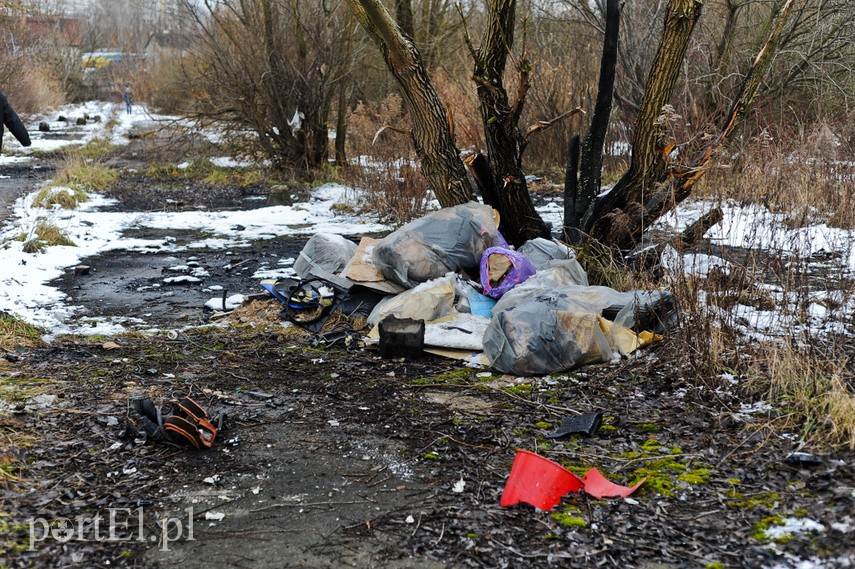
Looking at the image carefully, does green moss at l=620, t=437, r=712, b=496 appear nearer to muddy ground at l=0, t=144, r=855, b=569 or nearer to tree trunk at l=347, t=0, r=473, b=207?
muddy ground at l=0, t=144, r=855, b=569

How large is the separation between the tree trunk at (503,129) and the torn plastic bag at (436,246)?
800 millimetres

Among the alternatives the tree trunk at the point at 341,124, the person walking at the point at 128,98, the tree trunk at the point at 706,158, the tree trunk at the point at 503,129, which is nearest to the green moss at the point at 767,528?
the tree trunk at the point at 706,158

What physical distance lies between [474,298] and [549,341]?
1046mm

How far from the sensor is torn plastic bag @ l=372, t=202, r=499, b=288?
220 inches

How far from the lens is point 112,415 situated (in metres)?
3.95

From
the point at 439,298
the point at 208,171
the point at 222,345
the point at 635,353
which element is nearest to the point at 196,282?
the point at 222,345

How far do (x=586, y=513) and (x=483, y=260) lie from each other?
2916 millimetres

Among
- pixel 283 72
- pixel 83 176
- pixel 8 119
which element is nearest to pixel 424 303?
pixel 8 119

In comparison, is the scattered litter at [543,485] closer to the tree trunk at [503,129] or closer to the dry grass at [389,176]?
the tree trunk at [503,129]

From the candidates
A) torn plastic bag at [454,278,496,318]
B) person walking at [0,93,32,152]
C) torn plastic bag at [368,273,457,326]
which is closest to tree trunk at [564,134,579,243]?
torn plastic bag at [454,278,496,318]

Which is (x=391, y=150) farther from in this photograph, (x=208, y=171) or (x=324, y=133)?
(x=208, y=171)

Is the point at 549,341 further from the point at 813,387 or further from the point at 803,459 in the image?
the point at 803,459

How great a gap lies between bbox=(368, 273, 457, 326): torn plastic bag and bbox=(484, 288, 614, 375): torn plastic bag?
0.72m

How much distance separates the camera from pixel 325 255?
628 centimetres
